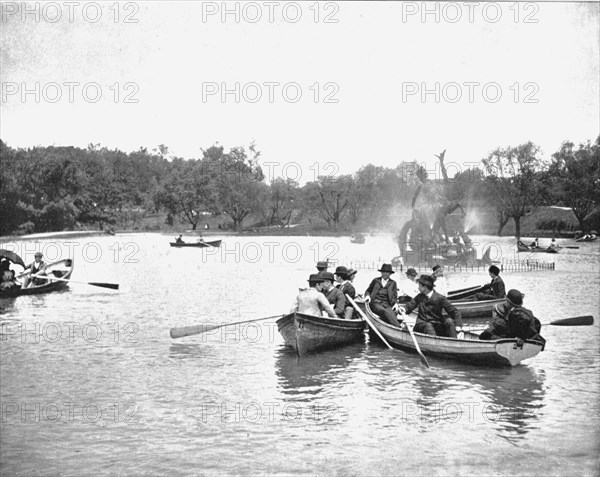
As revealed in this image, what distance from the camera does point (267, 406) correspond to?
35.8ft

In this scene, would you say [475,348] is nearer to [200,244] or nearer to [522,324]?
[522,324]

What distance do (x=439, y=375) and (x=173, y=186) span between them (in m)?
87.0

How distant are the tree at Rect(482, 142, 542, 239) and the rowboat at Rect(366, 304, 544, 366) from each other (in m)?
58.0

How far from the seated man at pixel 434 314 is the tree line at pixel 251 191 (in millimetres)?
47038

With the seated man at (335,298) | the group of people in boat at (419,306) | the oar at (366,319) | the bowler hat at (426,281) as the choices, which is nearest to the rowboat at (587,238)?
the group of people in boat at (419,306)

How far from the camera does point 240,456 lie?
335 inches

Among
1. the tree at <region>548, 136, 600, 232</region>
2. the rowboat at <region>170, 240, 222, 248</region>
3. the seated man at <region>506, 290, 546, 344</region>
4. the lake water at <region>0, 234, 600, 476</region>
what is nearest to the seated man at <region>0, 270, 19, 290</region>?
the lake water at <region>0, 234, 600, 476</region>

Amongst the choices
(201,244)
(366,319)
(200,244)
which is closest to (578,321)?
(366,319)

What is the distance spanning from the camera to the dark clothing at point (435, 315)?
41.6 ft

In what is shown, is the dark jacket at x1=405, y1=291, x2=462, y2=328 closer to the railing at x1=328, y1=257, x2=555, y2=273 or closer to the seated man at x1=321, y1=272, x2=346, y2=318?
the seated man at x1=321, y1=272, x2=346, y2=318

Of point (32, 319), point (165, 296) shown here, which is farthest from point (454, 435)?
point (165, 296)

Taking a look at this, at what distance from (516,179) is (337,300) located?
59.3 meters

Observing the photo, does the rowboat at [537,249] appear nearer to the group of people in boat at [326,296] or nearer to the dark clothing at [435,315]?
the group of people in boat at [326,296]

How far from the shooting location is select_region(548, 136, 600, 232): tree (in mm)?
60406
